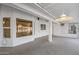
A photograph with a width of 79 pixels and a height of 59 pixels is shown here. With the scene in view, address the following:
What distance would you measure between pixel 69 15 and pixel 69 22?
0.61 ft

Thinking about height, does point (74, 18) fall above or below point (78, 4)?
below

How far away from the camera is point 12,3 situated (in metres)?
2.55

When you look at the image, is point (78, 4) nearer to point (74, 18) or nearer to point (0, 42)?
point (74, 18)
